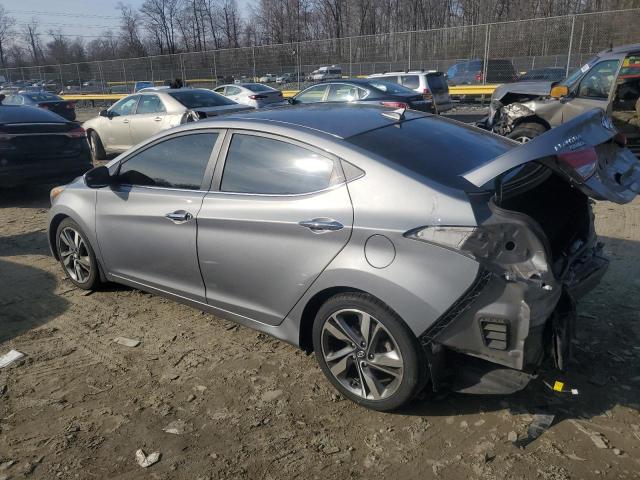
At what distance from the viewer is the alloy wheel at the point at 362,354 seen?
2812mm

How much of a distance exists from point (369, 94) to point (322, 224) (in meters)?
10.4

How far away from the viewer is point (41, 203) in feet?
27.7

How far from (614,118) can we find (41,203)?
29.3 ft

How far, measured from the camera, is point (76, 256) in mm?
4738

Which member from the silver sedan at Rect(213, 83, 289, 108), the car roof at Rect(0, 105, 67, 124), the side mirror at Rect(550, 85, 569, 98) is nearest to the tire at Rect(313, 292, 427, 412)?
the side mirror at Rect(550, 85, 569, 98)

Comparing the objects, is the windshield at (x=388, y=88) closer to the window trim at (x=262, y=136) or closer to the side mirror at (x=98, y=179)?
the side mirror at (x=98, y=179)

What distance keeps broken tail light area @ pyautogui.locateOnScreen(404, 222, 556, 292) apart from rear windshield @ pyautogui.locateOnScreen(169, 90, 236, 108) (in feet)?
30.0

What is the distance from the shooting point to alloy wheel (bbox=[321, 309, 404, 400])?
111 inches

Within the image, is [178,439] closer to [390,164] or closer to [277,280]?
[277,280]

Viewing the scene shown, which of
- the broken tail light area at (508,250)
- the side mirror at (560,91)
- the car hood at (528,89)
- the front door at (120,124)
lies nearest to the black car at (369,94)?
the car hood at (528,89)

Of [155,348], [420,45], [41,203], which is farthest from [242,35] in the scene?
[155,348]

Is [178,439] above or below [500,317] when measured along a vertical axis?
below

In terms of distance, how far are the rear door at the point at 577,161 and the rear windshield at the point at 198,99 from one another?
893cm

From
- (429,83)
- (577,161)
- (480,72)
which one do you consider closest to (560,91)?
(577,161)
